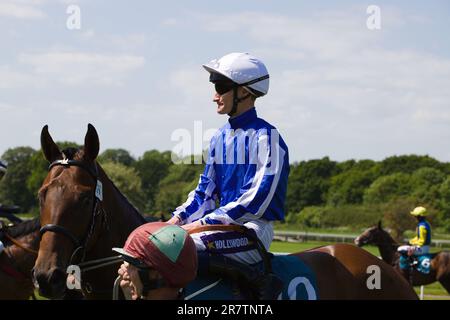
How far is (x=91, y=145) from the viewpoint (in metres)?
4.32

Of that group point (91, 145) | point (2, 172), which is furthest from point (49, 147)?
point (2, 172)

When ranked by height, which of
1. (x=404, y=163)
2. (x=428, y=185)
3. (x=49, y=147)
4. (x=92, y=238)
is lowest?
(x=428, y=185)

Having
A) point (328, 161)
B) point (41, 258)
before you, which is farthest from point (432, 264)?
point (328, 161)

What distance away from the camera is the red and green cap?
2438 millimetres

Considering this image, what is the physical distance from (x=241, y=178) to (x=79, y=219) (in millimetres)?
1011

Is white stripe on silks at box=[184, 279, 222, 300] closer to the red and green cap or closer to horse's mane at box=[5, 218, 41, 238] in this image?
the red and green cap

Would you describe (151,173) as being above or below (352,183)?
above

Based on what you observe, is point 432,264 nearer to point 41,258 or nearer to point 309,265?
point 309,265

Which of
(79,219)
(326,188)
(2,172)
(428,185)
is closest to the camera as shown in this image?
(79,219)

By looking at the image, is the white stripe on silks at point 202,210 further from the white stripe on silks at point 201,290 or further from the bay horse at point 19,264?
the bay horse at point 19,264

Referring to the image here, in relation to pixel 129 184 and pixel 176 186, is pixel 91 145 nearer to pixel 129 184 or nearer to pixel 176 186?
pixel 129 184

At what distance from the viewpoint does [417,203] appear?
4169cm

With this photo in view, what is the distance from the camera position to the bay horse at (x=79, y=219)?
388 centimetres

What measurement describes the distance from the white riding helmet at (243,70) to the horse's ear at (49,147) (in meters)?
1.14
